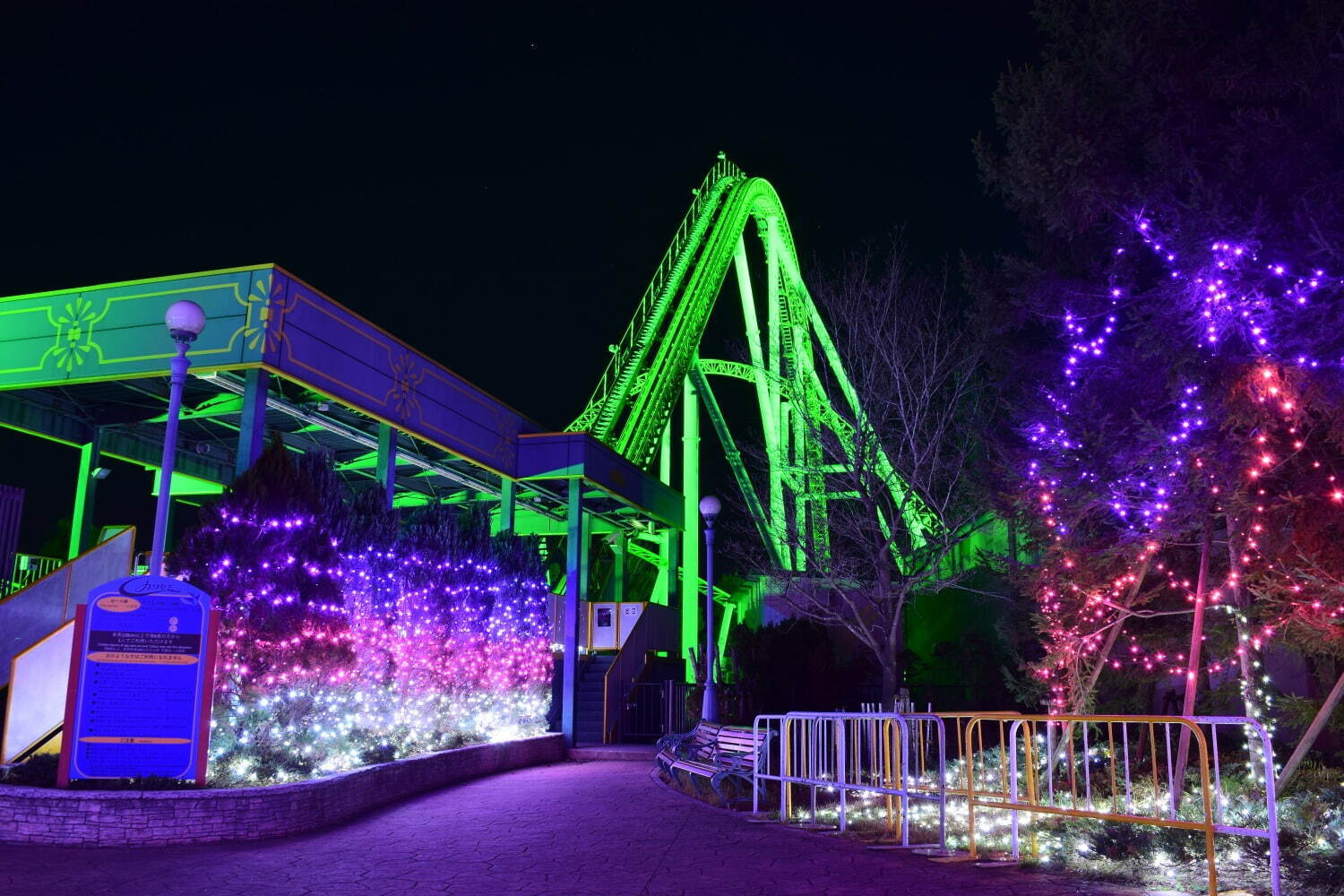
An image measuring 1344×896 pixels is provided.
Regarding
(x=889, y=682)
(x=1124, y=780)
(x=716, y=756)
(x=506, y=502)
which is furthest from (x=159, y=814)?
(x=506, y=502)

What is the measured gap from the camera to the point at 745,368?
30.1m

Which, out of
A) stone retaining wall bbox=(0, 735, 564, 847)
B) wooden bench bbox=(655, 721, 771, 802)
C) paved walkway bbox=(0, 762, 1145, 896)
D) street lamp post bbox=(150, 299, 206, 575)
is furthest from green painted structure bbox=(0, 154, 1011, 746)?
wooden bench bbox=(655, 721, 771, 802)

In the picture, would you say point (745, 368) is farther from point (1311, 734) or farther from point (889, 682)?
point (1311, 734)

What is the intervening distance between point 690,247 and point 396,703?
18.9 metres

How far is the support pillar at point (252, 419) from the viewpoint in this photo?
1200 centimetres

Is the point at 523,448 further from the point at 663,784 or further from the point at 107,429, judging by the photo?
the point at 663,784

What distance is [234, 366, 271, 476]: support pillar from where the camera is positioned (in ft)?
39.4

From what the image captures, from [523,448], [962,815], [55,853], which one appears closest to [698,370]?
[523,448]

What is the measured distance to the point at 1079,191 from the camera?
11867 mm

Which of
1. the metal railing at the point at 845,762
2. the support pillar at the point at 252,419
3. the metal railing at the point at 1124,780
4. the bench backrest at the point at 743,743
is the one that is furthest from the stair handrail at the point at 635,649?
the support pillar at the point at 252,419

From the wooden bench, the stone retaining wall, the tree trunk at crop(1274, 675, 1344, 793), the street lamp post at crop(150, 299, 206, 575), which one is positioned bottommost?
the stone retaining wall

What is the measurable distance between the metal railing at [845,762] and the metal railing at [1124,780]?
0.48 meters

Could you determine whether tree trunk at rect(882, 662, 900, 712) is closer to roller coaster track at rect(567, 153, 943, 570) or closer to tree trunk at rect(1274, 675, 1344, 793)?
roller coaster track at rect(567, 153, 943, 570)

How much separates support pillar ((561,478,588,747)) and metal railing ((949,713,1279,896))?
7249mm
